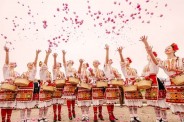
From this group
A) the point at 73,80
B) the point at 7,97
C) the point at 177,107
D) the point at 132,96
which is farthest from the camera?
the point at 73,80

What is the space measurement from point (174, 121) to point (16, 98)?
668cm

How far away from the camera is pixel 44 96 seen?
30.2 ft

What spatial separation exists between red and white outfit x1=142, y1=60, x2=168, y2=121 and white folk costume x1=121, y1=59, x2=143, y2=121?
0.82 metres

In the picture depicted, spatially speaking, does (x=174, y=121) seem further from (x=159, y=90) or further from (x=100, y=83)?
(x=100, y=83)

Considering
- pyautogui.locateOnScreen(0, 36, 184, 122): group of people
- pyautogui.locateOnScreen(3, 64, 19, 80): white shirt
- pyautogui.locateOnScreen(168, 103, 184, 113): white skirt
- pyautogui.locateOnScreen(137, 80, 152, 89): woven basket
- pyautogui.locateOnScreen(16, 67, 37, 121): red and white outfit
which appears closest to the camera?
pyautogui.locateOnScreen(168, 103, 184, 113): white skirt

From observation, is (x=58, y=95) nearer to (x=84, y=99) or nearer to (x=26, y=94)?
(x=84, y=99)

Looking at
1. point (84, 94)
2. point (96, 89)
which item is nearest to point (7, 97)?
point (84, 94)

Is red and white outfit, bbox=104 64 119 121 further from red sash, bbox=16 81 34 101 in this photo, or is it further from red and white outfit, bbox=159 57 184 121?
red and white outfit, bbox=159 57 184 121

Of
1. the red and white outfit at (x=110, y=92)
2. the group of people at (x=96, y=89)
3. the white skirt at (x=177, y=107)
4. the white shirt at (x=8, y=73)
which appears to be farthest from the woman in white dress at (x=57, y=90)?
the white skirt at (x=177, y=107)

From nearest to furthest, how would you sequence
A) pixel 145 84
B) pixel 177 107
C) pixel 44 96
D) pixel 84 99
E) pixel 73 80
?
1. pixel 177 107
2. pixel 145 84
3. pixel 44 96
4. pixel 84 99
5. pixel 73 80

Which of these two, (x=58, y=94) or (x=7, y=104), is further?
(x=58, y=94)

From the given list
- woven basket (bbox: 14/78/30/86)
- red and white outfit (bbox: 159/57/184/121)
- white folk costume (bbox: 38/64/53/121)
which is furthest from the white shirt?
red and white outfit (bbox: 159/57/184/121)

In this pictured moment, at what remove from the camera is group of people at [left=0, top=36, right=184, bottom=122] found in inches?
237

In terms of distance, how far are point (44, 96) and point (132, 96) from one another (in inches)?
148
